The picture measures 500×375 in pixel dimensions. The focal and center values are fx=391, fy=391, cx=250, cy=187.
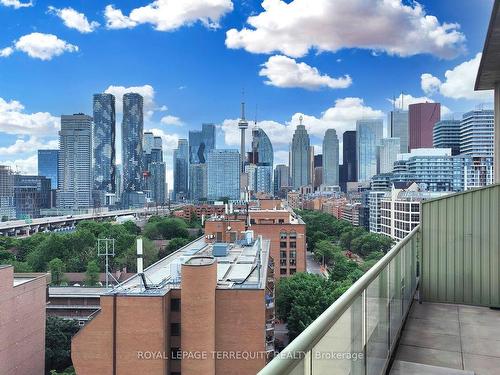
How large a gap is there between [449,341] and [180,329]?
15.6 meters

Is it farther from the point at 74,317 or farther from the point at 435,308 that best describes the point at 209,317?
the point at 74,317

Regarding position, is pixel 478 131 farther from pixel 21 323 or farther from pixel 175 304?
pixel 21 323

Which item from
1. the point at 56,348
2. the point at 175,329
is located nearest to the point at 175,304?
the point at 175,329

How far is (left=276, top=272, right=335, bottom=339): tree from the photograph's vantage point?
28234 mm

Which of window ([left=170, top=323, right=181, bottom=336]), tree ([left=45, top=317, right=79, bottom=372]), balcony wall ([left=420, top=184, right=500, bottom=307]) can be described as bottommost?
tree ([left=45, top=317, right=79, bottom=372])

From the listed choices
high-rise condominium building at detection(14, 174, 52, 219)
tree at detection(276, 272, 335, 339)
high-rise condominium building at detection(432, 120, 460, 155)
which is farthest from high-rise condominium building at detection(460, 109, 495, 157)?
high-rise condominium building at detection(14, 174, 52, 219)

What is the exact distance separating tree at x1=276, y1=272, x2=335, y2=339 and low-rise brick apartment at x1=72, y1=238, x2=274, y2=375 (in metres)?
9.60

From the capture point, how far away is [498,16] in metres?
4.39

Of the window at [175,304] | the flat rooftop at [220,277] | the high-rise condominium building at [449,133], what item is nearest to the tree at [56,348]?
the flat rooftop at [220,277]

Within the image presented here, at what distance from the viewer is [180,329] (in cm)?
1814

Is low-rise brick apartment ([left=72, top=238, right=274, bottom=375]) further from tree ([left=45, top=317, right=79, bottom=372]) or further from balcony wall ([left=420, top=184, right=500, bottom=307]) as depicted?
tree ([left=45, top=317, right=79, bottom=372])

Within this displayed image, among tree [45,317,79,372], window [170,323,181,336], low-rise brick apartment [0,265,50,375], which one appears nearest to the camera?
window [170,323,181,336]

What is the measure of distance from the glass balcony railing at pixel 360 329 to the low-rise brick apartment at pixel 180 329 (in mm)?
13780

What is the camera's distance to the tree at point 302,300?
92.6 feet
